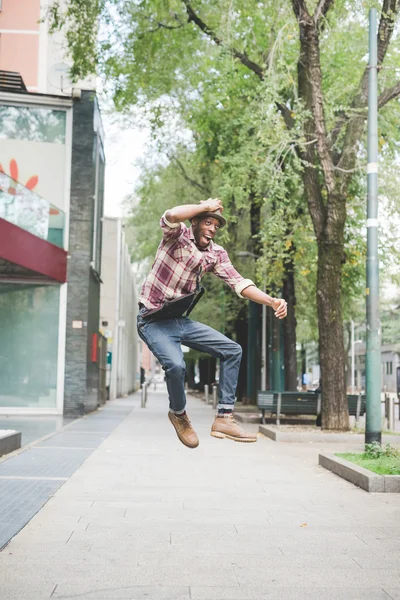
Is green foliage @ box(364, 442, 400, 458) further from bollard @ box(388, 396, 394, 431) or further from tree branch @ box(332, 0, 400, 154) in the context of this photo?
bollard @ box(388, 396, 394, 431)

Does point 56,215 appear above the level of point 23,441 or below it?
above

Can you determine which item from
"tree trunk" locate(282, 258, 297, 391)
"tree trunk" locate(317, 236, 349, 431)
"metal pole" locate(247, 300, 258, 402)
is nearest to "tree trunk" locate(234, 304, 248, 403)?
"metal pole" locate(247, 300, 258, 402)

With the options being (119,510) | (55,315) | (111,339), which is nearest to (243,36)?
(55,315)

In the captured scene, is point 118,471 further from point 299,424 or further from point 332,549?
point 299,424

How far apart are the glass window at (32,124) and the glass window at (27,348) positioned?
169 inches

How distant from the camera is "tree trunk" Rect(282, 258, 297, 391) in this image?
22.4m

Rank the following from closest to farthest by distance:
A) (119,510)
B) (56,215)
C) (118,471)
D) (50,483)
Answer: (119,510)
(50,483)
(118,471)
(56,215)

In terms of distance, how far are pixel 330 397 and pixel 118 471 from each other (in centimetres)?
686

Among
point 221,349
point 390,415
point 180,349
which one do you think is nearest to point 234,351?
point 221,349

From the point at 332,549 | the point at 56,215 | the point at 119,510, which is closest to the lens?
the point at 332,549

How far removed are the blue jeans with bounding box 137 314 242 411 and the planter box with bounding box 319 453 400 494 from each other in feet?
14.4

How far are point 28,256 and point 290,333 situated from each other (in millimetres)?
7974

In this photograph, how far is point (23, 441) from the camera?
13.7 meters

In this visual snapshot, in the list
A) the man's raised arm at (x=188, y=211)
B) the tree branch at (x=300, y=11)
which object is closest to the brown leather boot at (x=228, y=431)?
the man's raised arm at (x=188, y=211)
